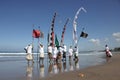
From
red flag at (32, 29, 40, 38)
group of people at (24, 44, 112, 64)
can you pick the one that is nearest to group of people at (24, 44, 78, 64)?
group of people at (24, 44, 112, 64)

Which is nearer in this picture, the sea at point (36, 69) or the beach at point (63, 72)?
the beach at point (63, 72)

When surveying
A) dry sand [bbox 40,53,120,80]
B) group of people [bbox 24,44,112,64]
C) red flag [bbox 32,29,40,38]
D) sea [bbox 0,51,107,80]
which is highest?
red flag [bbox 32,29,40,38]

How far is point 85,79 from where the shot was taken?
10.9 metres

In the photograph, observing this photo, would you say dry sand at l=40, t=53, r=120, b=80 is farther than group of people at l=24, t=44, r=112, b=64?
No

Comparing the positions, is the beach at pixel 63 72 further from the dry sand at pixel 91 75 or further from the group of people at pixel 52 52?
the group of people at pixel 52 52

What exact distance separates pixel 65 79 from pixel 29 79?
210cm

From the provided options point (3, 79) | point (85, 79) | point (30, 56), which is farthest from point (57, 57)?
point (85, 79)

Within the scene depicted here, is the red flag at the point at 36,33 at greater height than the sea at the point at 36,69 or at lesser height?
greater

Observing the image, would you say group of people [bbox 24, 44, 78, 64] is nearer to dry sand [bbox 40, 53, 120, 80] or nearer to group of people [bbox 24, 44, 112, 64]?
group of people [bbox 24, 44, 112, 64]

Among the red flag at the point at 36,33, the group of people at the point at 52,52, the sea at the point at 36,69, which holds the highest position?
the red flag at the point at 36,33

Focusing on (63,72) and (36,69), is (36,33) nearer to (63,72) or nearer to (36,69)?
(36,69)

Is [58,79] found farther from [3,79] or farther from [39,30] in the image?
[39,30]

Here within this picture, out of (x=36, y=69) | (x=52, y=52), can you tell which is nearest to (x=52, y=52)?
(x=52, y=52)

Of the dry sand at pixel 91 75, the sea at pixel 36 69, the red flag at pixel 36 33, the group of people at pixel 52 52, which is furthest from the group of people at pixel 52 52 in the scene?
the dry sand at pixel 91 75
